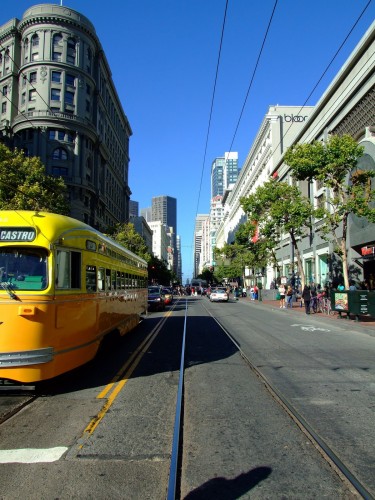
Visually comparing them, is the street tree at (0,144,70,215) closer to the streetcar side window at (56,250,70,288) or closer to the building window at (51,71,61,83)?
the streetcar side window at (56,250,70,288)

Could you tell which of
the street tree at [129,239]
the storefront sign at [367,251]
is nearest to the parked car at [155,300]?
the storefront sign at [367,251]

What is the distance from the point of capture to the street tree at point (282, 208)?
28.0 m

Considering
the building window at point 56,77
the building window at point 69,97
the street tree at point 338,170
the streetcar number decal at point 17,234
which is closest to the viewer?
the streetcar number decal at point 17,234

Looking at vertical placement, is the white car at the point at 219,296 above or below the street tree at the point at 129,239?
below

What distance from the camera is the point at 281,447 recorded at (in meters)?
4.72

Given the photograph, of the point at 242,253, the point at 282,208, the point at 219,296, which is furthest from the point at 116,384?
the point at 242,253

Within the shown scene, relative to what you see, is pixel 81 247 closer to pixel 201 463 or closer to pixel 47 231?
pixel 47 231

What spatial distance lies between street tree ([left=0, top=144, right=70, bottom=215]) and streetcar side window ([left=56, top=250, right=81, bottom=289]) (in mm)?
17998

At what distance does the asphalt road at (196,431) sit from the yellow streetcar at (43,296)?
655 mm

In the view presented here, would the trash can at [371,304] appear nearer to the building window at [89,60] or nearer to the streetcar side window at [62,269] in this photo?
the streetcar side window at [62,269]

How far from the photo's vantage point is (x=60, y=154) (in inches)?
2677

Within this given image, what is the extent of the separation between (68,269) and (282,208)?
2414 centimetres

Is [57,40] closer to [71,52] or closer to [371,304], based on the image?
[71,52]

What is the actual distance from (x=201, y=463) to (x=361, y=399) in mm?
3513
